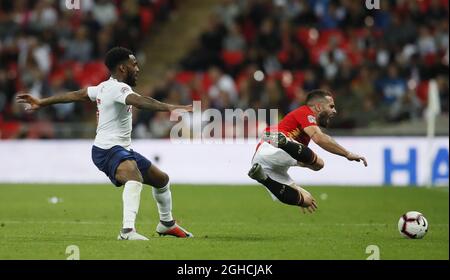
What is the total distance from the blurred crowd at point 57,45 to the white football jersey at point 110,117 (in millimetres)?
12456

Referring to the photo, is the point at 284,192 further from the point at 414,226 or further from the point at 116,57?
the point at 116,57

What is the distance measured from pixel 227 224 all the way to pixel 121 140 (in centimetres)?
313

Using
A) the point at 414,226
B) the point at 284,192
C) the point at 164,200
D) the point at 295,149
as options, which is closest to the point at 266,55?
the point at 284,192

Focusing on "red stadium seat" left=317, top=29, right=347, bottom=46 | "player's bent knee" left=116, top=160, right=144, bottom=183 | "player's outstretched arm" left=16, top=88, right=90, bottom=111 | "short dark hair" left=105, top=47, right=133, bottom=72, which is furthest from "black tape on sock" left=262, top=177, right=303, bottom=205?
"red stadium seat" left=317, top=29, right=347, bottom=46

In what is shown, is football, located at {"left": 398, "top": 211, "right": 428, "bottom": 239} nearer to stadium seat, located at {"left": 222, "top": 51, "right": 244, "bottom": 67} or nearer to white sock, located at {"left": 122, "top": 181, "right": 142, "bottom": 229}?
white sock, located at {"left": 122, "top": 181, "right": 142, "bottom": 229}

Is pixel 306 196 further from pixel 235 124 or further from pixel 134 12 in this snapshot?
pixel 134 12

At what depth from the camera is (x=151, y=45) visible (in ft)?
97.1

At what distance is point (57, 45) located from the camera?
89.7ft

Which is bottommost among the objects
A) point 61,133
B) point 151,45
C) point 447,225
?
point 447,225

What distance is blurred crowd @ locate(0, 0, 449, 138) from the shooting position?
77.9 ft

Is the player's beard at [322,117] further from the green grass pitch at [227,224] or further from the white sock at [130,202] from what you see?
the white sock at [130,202]

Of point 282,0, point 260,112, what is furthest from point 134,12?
point 260,112

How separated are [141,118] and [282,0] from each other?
5.49 metres

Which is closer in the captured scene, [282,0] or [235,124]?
[235,124]
